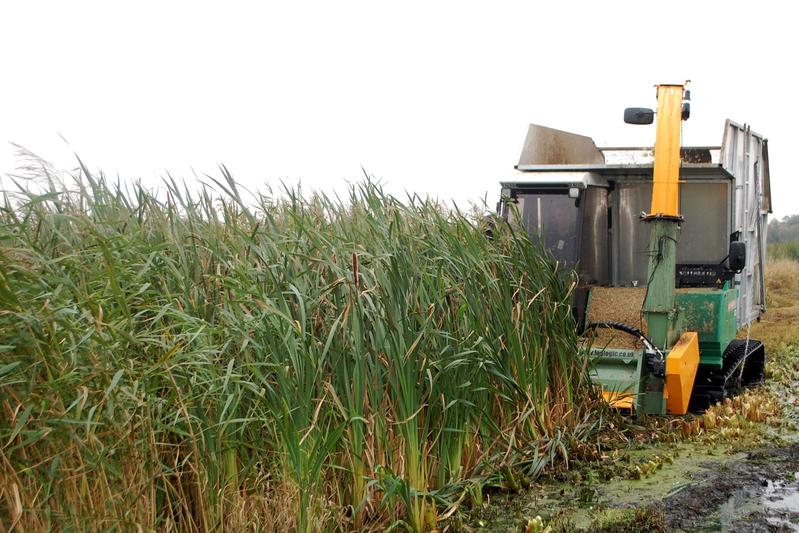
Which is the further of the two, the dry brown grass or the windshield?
the dry brown grass

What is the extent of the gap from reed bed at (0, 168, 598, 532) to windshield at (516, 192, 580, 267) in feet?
6.80

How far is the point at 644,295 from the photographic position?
8.92 m

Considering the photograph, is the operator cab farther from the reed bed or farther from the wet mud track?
the wet mud track

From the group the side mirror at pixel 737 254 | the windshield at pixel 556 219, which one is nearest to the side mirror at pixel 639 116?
the windshield at pixel 556 219

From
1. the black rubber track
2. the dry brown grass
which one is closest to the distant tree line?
the dry brown grass

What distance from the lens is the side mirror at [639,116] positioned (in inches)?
343

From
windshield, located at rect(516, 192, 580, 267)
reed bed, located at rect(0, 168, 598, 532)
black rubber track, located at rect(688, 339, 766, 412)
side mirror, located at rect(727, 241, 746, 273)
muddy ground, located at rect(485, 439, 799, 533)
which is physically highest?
windshield, located at rect(516, 192, 580, 267)

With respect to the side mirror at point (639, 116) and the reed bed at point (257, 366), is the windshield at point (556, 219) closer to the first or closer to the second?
the side mirror at point (639, 116)

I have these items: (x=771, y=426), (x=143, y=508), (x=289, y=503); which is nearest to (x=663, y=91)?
(x=771, y=426)

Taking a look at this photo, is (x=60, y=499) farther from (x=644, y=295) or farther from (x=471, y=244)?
(x=644, y=295)

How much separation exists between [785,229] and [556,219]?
6145cm

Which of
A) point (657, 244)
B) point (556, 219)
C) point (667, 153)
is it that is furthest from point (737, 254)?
point (556, 219)

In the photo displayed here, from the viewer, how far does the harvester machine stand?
26.3ft

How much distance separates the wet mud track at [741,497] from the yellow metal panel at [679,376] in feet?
2.87
